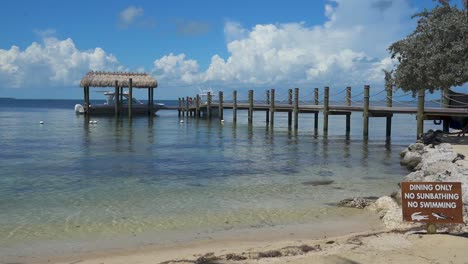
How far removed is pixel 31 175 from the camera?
14.3 meters

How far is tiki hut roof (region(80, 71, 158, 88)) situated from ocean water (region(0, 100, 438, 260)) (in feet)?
87.3

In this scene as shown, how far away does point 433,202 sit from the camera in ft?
21.8

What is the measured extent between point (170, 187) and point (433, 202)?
7307 millimetres

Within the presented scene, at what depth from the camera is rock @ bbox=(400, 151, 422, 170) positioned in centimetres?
1617

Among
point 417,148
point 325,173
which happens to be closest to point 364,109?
point 417,148

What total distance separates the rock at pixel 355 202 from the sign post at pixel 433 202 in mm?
3077

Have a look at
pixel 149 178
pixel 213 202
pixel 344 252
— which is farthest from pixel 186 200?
pixel 344 252

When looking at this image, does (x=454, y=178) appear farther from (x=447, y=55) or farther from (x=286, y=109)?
(x=286, y=109)

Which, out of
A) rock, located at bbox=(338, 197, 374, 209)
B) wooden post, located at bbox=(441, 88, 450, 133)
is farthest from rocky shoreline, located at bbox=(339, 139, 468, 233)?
wooden post, located at bbox=(441, 88, 450, 133)

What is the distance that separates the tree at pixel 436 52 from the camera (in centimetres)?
1630

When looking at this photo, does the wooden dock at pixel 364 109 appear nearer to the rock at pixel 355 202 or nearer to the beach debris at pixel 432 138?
the beach debris at pixel 432 138

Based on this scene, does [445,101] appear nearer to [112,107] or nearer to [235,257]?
[235,257]

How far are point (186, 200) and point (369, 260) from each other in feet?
18.5

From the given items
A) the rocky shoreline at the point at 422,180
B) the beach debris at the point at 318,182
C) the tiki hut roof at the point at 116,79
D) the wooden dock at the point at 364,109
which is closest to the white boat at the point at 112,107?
the tiki hut roof at the point at 116,79
